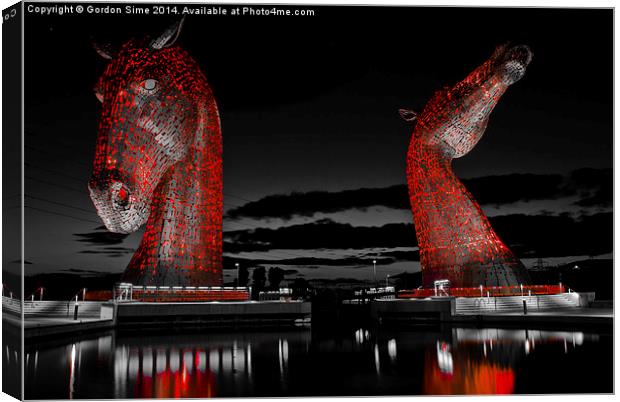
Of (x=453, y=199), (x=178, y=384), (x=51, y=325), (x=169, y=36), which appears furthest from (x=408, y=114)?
(x=178, y=384)

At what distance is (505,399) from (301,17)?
23.4 feet

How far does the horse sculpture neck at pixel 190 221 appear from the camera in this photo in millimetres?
22547

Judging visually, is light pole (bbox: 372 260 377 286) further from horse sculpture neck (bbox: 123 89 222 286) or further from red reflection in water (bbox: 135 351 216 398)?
red reflection in water (bbox: 135 351 216 398)

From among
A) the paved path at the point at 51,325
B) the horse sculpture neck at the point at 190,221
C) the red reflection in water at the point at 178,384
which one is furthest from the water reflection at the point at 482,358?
the horse sculpture neck at the point at 190,221

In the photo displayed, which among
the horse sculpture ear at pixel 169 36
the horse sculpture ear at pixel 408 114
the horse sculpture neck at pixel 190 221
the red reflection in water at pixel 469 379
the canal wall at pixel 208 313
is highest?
the horse sculpture ear at pixel 408 114

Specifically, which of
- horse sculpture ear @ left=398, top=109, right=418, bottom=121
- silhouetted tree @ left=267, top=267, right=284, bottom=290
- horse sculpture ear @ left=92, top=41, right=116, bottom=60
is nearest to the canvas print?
horse sculpture ear @ left=92, top=41, right=116, bottom=60

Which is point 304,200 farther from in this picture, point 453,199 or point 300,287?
point 453,199

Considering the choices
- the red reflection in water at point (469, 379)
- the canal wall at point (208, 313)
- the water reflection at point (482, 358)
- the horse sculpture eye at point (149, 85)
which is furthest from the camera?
the horse sculpture eye at point (149, 85)

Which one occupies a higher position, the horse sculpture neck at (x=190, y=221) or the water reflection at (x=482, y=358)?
the horse sculpture neck at (x=190, y=221)

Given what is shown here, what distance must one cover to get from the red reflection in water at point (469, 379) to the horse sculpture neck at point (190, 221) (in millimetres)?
12885

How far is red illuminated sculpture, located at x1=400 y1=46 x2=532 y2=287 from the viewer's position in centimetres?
2373

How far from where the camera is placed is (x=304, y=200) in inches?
787

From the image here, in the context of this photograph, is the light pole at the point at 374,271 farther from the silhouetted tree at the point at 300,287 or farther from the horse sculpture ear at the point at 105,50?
the horse sculpture ear at the point at 105,50

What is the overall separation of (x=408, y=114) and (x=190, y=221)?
28.7ft
